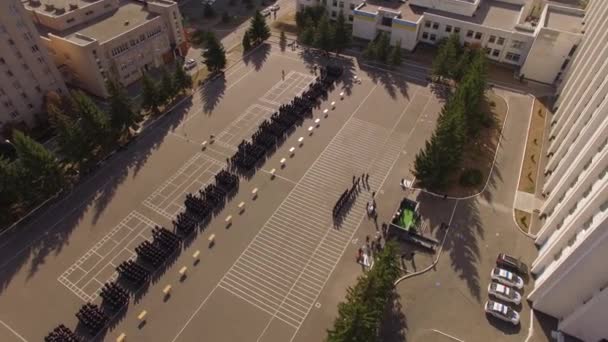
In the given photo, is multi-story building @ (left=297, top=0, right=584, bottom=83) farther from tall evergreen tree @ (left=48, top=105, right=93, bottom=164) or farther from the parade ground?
tall evergreen tree @ (left=48, top=105, right=93, bottom=164)

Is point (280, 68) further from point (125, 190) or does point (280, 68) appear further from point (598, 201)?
point (598, 201)

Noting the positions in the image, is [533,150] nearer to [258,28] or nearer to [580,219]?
[580,219]

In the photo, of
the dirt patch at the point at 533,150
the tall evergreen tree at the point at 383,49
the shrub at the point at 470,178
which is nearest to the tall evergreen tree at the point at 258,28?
the tall evergreen tree at the point at 383,49

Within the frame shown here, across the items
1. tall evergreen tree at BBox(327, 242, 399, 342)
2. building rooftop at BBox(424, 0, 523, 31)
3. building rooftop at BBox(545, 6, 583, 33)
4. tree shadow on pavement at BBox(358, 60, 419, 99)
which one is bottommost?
tree shadow on pavement at BBox(358, 60, 419, 99)

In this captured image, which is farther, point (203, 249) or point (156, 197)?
point (156, 197)

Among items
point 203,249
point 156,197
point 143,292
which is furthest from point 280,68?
point 143,292

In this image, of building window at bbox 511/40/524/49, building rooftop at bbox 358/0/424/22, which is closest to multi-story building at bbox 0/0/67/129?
building rooftop at bbox 358/0/424/22
